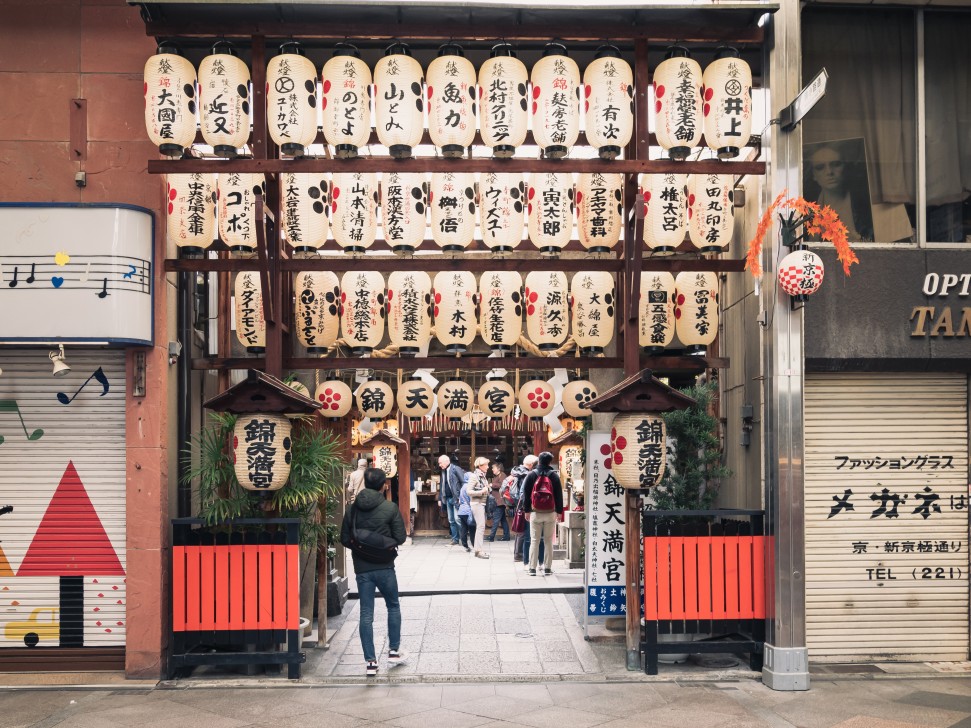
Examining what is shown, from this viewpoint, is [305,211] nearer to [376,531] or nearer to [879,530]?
[376,531]

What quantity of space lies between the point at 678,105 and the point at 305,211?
4294 mm

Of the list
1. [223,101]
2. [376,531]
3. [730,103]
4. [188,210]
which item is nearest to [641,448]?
[376,531]

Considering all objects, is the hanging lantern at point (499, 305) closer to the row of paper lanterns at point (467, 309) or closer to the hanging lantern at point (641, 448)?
the row of paper lanterns at point (467, 309)

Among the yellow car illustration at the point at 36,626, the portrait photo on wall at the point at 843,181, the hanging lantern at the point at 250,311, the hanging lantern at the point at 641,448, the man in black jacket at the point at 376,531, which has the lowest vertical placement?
the yellow car illustration at the point at 36,626

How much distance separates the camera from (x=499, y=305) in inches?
416

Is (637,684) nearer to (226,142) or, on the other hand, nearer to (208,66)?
(226,142)

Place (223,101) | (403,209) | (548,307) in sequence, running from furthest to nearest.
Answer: (548,307)
(403,209)
(223,101)

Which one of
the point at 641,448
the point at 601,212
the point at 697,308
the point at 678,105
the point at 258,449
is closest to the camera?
the point at 258,449

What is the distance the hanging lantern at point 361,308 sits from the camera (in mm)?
10633

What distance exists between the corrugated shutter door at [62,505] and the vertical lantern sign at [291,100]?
3.01 meters

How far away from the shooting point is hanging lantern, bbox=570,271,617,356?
10570mm

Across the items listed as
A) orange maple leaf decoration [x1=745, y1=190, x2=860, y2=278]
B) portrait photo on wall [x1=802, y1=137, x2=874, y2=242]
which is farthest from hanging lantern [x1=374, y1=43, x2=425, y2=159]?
portrait photo on wall [x1=802, y1=137, x2=874, y2=242]

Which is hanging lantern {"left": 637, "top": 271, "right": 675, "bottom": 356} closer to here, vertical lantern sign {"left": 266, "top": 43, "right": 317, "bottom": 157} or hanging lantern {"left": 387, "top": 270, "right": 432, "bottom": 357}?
hanging lantern {"left": 387, "top": 270, "right": 432, "bottom": 357}

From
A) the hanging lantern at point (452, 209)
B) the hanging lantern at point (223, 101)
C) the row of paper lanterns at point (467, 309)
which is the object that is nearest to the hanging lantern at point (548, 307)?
the row of paper lanterns at point (467, 309)
